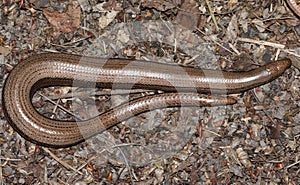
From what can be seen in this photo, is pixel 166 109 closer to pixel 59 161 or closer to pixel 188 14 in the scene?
pixel 188 14

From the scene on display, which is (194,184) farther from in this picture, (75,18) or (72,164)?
(75,18)

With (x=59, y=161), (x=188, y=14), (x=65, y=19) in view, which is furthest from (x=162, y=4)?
(x=59, y=161)

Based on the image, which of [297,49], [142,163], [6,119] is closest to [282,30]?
[297,49]

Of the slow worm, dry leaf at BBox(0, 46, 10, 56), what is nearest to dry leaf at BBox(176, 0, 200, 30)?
the slow worm

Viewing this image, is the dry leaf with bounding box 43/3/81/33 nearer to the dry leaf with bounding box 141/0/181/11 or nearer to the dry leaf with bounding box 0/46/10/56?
the dry leaf with bounding box 0/46/10/56

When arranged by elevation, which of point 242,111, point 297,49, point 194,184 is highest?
point 297,49

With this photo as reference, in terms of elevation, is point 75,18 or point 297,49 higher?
point 75,18
